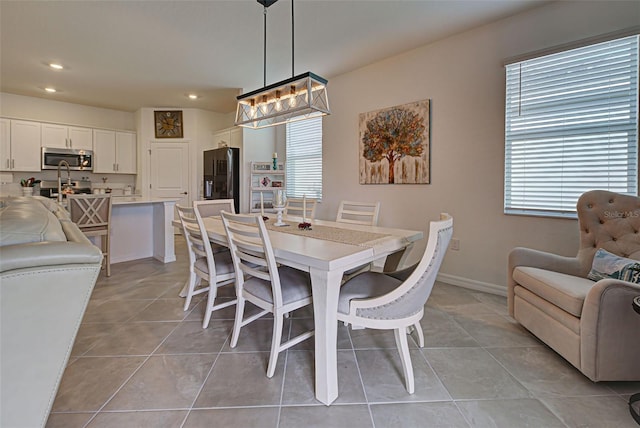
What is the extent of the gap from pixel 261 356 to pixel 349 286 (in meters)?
0.72

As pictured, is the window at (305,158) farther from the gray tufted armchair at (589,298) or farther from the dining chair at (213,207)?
the gray tufted armchair at (589,298)

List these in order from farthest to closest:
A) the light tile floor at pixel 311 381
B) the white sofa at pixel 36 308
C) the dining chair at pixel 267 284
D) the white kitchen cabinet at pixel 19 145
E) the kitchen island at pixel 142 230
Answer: the white kitchen cabinet at pixel 19 145
the kitchen island at pixel 142 230
the dining chair at pixel 267 284
the light tile floor at pixel 311 381
the white sofa at pixel 36 308

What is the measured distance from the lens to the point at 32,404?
868 mm

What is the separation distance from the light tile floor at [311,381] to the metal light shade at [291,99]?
1.66m

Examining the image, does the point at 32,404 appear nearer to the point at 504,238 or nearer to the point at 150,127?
the point at 504,238

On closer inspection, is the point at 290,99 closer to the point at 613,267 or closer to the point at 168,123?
the point at 613,267

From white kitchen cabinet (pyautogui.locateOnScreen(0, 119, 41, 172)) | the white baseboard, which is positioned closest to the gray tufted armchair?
the white baseboard

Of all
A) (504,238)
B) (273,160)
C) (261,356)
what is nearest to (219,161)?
(273,160)

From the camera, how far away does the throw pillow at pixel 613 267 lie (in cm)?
169

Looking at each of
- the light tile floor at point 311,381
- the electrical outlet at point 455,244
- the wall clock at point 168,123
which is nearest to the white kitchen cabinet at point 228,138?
the wall clock at point 168,123

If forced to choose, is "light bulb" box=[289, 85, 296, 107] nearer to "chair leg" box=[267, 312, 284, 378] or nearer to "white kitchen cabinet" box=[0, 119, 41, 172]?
"chair leg" box=[267, 312, 284, 378]

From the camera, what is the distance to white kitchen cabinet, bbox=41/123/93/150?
5.08 m

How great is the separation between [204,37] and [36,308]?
3101mm

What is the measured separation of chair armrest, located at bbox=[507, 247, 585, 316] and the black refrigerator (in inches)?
154
